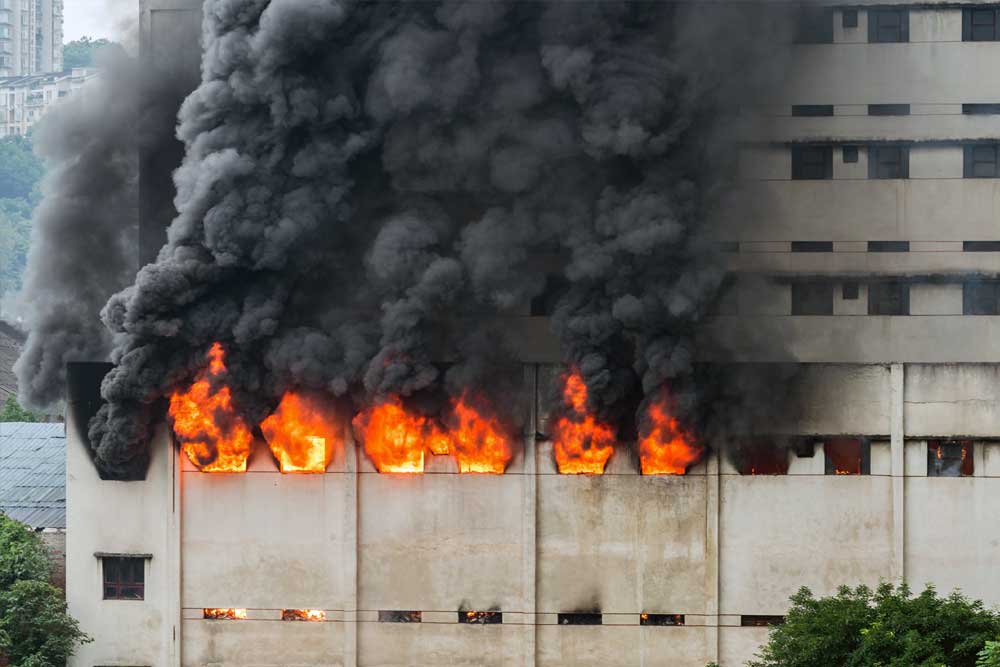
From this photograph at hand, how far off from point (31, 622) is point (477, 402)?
12.9 meters

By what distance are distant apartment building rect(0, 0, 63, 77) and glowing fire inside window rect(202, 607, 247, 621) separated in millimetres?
165728

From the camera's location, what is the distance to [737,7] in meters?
41.7

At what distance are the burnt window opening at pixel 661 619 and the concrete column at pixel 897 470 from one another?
571 cm

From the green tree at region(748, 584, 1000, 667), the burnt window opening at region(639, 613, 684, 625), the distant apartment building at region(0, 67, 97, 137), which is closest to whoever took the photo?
the green tree at region(748, 584, 1000, 667)

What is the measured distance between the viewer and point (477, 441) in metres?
41.0

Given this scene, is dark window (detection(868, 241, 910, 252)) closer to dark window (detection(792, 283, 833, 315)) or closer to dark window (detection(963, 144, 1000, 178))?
dark window (detection(792, 283, 833, 315))

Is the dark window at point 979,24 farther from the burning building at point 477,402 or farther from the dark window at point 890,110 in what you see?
the burning building at point 477,402

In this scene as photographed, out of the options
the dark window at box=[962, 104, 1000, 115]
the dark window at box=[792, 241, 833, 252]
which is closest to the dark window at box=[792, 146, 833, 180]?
the dark window at box=[792, 241, 833, 252]

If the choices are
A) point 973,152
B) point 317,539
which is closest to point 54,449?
point 317,539

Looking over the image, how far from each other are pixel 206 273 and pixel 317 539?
7694 millimetres

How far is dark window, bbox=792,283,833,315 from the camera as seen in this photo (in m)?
43.6

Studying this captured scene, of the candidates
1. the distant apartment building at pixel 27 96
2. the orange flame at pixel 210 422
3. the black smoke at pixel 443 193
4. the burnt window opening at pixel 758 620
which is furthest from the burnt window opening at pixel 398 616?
the distant apartment building at pixel 27 96

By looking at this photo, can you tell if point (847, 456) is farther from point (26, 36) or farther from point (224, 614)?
point (26, 36)

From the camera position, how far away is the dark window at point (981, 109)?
43.6 metres
